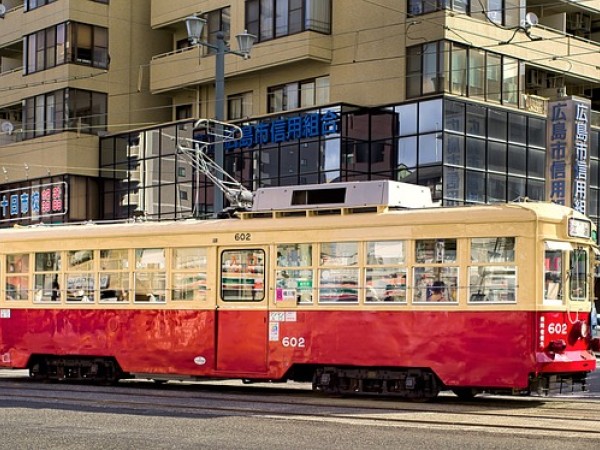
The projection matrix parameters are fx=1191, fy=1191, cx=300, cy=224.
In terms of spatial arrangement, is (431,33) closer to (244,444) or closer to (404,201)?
(404,201)

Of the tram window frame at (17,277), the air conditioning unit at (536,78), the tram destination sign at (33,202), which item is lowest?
the tram window frame at (17,277)

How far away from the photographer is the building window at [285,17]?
125 feet

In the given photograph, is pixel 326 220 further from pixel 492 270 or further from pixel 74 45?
pixel 74 45

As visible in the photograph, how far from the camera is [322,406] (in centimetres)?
1589

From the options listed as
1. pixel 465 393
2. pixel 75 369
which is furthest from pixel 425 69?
pixel 465 393

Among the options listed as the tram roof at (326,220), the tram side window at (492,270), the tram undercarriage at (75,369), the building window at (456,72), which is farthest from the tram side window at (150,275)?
the building window at (456,72)

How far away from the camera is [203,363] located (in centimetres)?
1866

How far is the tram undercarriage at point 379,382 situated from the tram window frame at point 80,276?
4.64 meters

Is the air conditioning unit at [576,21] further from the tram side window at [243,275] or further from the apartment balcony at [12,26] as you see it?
the tram side window at [243,275]

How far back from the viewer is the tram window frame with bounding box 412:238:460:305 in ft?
53.6

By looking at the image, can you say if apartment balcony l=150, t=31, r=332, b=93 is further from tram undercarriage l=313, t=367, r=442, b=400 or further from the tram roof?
tram undercarriage l=313, t=367, r=442, b=400

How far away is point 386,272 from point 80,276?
6.05m

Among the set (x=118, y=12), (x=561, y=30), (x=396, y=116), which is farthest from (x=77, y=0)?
(x=561, y=30)

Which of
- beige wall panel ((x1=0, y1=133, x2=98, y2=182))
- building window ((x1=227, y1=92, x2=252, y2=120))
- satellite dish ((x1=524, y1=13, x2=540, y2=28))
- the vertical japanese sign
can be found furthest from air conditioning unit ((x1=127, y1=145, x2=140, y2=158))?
the vertical japanese sign
